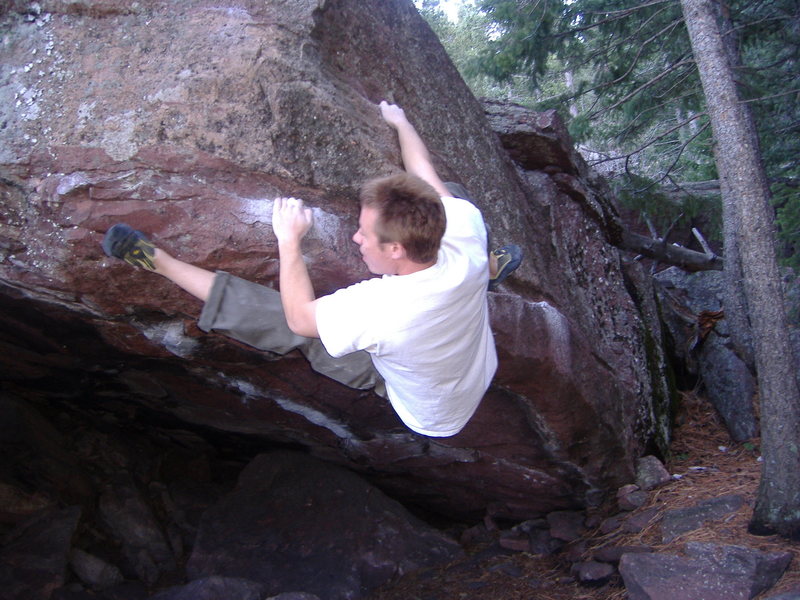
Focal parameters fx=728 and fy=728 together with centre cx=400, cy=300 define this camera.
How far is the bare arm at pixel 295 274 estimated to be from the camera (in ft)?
11.0

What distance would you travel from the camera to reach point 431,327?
326cm

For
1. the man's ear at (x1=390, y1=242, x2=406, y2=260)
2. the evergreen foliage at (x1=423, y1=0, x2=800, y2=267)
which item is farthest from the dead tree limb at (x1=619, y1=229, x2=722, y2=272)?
the man's ear at (x1=390, y1=242, x2=406, y2=260)

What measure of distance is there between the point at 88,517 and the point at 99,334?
2369 millimetres

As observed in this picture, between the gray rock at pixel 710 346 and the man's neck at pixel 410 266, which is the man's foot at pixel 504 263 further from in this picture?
the gray rock at pixel 710 346

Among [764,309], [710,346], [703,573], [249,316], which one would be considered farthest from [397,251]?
[710,346]

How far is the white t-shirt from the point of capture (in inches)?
125

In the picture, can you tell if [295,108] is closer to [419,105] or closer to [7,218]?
[419,105]

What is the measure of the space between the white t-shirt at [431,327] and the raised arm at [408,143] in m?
0.58

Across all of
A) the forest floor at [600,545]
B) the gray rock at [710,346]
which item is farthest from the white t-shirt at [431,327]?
the gray rock at [710,346]

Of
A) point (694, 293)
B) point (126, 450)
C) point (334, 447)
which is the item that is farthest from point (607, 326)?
point (126, 450)

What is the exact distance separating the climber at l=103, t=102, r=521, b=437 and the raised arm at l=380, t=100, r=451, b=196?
0.22 feet

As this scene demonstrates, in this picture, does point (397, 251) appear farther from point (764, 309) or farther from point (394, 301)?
point (764, 309)

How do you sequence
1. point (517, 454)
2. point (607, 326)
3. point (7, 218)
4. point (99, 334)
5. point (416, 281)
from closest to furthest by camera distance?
point (416, 281), point (7, 218), point (99, 334), point (517, 454), point (607, 326)

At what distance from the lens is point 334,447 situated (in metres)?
5.78
